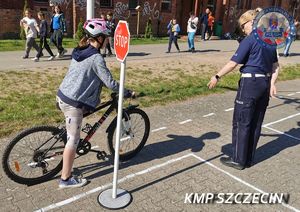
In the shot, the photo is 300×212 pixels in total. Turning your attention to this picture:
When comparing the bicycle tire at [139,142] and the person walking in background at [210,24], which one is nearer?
the bicycle tire at [139,142]

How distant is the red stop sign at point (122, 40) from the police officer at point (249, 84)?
1.56 metres

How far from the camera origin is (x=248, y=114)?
4.78 meters

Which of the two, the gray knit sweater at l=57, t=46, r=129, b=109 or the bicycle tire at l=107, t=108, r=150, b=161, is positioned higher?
the gray knit sweater at l=57, t=46, r=129, b=109

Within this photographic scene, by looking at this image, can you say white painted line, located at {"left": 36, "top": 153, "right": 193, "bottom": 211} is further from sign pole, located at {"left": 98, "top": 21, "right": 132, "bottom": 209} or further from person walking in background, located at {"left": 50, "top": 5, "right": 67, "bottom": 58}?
person walking in background, located at {"left": 50, "top": 5, "right": 67, "bottom": 58}

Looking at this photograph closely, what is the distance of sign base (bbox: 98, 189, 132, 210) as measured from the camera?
12.8 feet

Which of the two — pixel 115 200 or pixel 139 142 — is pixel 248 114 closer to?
pixel 139 142

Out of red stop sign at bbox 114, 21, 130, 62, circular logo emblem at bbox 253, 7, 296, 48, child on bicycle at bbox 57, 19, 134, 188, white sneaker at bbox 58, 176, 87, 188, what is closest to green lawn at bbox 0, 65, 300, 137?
white sneaker at bbox 58, 176, 87, 188

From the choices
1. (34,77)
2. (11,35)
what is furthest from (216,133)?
(11,35)

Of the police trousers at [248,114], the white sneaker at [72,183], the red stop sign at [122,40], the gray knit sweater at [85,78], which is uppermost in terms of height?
the red stop sign at [122,40]

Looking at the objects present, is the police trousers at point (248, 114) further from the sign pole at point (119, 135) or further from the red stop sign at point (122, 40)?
the red stop sign at point (122, 40)

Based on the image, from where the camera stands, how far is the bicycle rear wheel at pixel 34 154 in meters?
4.12

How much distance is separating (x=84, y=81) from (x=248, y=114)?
7.49 ft

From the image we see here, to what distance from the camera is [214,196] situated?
170 inches

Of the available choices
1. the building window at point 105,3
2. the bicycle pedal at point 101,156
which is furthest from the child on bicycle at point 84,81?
the building window at point 105,3
